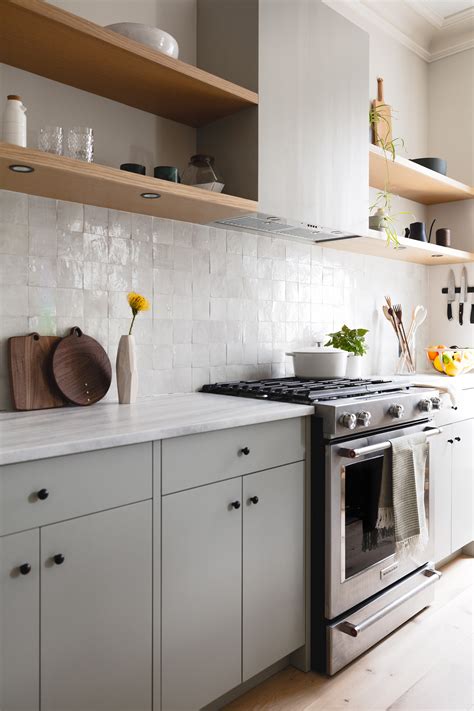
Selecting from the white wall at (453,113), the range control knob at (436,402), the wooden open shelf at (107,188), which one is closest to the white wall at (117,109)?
the wooden open shelf at (107,188)

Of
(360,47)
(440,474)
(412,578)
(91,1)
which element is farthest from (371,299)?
(91,1)

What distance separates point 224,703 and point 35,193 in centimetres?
179

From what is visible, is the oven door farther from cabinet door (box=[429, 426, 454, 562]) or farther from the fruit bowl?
the fruit bowl

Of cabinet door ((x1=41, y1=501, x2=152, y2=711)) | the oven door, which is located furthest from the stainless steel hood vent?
cabinet door ((x1=41, y1=501, x2=152, y2=711))

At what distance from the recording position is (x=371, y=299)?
11.2 ft

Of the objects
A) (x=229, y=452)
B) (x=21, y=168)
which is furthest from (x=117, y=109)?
(x=229, y=452)

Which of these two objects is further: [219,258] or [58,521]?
[219,258]

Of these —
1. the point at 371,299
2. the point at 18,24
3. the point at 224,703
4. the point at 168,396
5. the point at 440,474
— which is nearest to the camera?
the point at 18,24

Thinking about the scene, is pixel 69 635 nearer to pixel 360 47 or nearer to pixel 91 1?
pixel 91 1

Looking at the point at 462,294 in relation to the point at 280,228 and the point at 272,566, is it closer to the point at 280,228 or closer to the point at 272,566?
the point at 280,228

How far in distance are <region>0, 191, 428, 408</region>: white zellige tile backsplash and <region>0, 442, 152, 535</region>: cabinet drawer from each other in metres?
0.64

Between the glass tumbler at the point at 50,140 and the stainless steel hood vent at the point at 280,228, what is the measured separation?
757 mm

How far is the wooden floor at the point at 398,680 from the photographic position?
6.07 feet

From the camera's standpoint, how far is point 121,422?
1613mm
